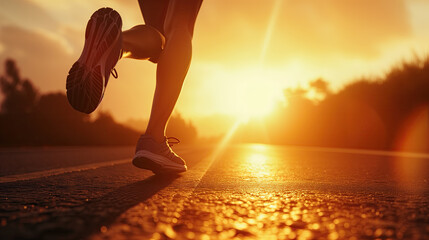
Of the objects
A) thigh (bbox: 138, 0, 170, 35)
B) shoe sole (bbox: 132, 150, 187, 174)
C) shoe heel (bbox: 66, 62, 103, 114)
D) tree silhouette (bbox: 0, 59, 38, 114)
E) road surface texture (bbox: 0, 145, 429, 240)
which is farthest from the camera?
tree silhouette (bbox: 0, 59, 38, 114)

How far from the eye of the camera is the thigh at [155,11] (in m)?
2.94

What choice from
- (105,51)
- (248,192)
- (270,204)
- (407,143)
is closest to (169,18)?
(105,51)

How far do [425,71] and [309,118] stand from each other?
778 centimetres

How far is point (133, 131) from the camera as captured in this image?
1190 inches

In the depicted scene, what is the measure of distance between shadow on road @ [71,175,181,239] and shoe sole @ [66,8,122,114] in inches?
23.2

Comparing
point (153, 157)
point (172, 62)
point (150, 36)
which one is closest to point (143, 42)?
point (150, 36)

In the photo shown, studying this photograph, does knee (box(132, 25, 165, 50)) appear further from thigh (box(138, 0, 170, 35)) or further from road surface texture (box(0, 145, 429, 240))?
road surface texture (box(0, 145, 429, 240))

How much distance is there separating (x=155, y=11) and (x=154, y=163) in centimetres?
128

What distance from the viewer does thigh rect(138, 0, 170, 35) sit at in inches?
116

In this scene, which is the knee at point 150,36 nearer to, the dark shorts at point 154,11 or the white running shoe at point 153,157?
the dark shorts at point 154,11

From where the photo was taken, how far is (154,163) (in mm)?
2316

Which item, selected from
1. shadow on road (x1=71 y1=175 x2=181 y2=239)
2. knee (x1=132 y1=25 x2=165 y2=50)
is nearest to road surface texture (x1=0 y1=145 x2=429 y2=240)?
shadow on road (x1=71 y1=175 x2=181 y2=239)

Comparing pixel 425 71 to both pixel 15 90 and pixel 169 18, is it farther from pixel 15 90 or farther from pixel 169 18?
pixel 15 90

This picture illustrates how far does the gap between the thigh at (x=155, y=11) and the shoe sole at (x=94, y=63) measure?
2.49 feet
